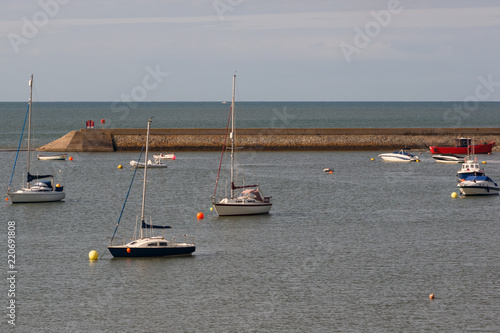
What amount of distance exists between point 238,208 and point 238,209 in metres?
0.08

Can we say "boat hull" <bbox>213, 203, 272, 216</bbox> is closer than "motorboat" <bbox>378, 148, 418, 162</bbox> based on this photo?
Yes

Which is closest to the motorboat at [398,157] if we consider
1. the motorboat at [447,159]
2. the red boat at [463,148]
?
the motorboat at [447,159]

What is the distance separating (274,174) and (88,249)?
4240 centimetres

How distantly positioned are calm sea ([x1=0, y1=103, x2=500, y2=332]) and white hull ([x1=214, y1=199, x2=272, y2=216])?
0.63m

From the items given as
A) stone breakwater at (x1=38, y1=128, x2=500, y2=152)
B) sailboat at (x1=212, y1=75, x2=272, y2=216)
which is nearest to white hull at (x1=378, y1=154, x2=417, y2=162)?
stone breakwater at (x1=38, y1=128, x2=500, y2=152)

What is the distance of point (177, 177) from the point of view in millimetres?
84062

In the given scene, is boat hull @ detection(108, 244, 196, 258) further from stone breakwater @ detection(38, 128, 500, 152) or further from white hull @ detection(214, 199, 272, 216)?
stone breakwater @ detection(38, 128, 500, 152)

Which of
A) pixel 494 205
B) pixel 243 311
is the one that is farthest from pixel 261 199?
pixel 243 311

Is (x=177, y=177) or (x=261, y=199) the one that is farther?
(x=177, y=177)

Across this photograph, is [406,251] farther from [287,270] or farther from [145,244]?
[145,244]

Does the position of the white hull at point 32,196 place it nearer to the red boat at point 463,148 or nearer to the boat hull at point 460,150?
the boat hull at point 460,150

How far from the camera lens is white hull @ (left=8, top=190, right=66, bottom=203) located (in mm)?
63647

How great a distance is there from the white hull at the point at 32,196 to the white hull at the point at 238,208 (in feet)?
52.2

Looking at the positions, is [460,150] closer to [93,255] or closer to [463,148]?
[463,148]
